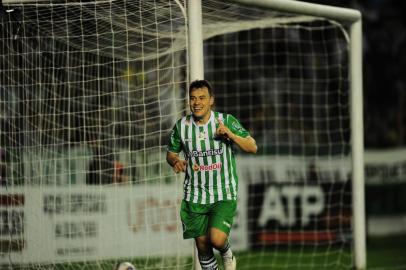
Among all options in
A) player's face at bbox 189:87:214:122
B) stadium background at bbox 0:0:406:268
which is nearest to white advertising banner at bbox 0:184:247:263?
player's face at bbox 189:87:214:122

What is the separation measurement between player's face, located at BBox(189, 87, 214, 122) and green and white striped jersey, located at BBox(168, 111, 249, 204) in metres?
0.16

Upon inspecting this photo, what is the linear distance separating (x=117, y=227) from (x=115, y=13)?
3156 millimetres

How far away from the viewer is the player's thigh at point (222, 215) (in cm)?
739

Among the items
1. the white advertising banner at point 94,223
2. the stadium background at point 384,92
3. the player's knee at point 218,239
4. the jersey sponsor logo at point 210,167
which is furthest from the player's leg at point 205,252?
the stadium background at point 384,92

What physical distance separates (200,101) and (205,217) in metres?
0.95

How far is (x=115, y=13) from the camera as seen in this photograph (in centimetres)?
880

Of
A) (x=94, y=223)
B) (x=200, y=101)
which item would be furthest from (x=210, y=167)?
(x=94, y=223)

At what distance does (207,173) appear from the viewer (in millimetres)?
7410

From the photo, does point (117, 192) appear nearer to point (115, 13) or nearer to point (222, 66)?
point (115, 13)

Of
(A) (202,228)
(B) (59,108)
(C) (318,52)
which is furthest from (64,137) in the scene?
(C) (318,52)

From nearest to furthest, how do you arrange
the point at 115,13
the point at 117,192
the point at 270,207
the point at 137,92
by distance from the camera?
1. the point at 115,13
2. the point at 137,92
3. the point at 117,192
4. the point at 270,207

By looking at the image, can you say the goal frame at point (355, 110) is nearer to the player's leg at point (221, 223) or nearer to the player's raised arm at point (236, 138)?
the player's raised arm at point (236, 138)

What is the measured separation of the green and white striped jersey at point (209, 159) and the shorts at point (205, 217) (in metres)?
0.05

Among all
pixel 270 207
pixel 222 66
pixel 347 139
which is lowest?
pixel 270 207
